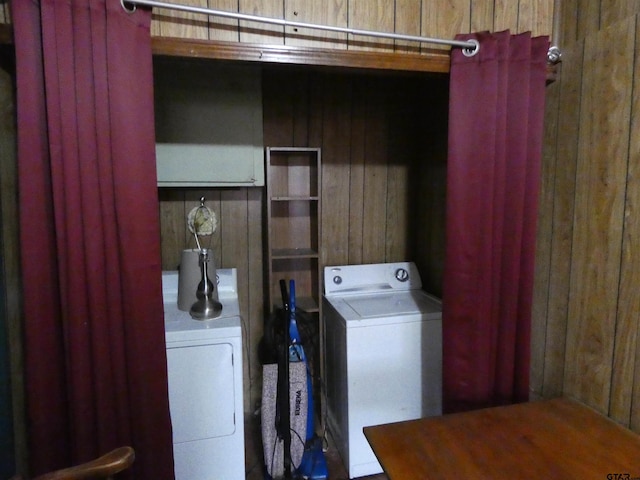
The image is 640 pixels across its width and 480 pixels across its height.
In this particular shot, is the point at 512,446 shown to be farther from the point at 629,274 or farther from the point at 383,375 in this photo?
the point at 383,375

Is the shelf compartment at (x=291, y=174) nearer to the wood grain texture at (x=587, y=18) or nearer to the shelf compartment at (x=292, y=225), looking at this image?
the shelf compartment at (x=292, y=225)

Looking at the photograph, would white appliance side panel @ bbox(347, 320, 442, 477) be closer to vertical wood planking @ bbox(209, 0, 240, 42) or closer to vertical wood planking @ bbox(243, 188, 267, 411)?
vertical wood planking @ bbox(243, 188, 267, 411)

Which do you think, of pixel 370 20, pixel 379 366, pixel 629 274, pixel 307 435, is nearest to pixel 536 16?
pixel 370 20

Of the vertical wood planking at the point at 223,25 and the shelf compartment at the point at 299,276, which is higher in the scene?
the vertical wood planking at the point at 223,25

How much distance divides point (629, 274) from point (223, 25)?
1589mm

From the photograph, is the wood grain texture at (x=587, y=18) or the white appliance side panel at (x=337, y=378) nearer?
the wood grain texture at (x=587, y=18)

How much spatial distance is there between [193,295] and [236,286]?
1.16 ft

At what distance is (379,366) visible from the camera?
187 centimetres

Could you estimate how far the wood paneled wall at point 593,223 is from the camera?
1.25m

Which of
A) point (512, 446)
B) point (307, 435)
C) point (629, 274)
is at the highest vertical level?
point (629, 274)

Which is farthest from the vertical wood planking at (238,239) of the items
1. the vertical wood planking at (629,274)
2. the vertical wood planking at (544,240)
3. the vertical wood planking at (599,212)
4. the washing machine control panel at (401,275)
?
the vertical wood planking at (629,274)

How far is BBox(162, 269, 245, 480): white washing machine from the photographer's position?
1.60 m

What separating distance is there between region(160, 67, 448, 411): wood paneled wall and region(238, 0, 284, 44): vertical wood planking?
0.86m

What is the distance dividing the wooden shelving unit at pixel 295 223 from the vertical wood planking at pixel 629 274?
137 cm
